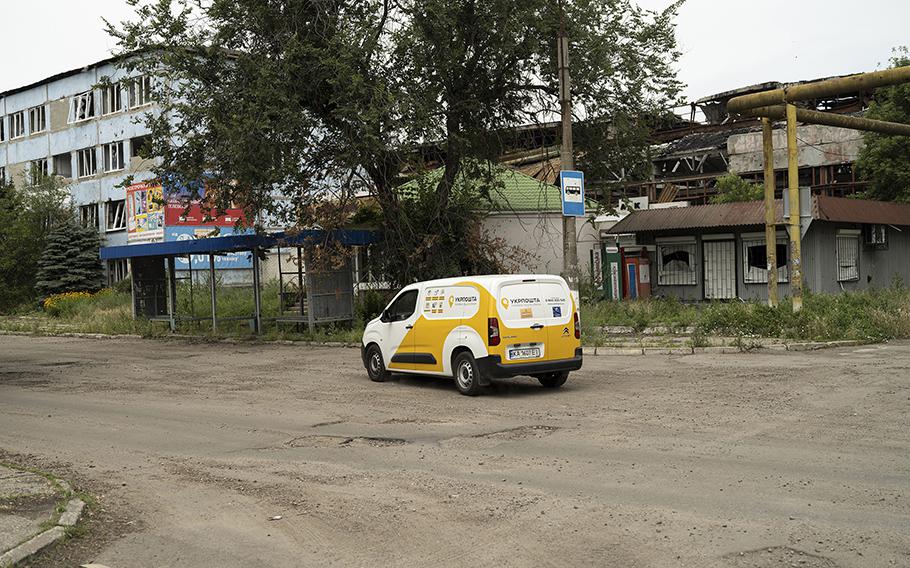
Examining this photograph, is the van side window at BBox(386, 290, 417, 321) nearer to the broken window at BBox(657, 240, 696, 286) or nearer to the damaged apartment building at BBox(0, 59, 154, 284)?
the broken window at BBox(657, 240, 696, 286)

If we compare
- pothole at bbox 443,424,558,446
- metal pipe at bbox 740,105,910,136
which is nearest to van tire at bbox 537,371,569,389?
pothole at bbox 443,424,558,446

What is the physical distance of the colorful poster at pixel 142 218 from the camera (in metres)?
46.6

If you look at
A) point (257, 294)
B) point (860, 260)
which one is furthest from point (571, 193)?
point (860, 260)

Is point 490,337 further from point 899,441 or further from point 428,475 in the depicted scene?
point 899,441

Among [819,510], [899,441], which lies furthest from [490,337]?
[819,510]

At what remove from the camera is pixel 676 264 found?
32344 mm

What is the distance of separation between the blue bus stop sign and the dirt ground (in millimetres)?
4444

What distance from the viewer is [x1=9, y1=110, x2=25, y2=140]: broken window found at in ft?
191

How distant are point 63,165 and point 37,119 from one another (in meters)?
3.72

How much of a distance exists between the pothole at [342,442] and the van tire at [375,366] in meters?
5.33

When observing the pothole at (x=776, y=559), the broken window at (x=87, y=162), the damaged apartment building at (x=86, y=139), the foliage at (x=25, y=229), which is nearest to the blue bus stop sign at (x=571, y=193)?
the pothole at (x=776, y=559)

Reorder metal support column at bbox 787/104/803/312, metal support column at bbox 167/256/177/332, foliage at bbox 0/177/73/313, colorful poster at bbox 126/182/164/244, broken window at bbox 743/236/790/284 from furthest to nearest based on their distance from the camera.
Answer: foliage at bbox 0/177/73/313
colorful poster at bbox 126/182/164/244
metal support column at bbox 167/256/177/332
broken window at bbox 743/236/790/284
metal support column at bbox 787/104/803/312

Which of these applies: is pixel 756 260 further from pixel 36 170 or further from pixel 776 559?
pixel 36 170

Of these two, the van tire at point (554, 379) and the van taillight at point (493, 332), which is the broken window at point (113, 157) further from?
the van taillight at point (493, 332)
